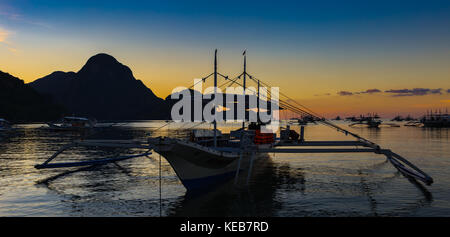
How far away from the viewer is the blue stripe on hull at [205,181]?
20.7 meters

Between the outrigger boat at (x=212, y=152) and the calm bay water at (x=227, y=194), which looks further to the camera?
the outrigger boat at (x=212, y=152)

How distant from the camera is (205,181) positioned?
72.0 ft

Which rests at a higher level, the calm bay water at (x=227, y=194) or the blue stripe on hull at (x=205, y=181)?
the blue stripe on hull at (x=205, y=181)

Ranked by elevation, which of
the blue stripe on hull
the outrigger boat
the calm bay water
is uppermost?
the outrigger boat

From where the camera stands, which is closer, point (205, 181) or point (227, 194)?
point (227, 194)

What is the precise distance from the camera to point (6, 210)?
1627cm

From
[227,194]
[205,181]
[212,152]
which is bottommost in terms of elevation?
[227,194]

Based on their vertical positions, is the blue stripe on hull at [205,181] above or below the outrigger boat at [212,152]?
below

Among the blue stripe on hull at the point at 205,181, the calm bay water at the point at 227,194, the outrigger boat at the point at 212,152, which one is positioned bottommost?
the calm bay water at the point at 227,194

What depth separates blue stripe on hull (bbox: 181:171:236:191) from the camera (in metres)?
20.7

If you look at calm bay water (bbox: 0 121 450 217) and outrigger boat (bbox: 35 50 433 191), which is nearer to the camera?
calm bay water (bbox: 0 121 450 217)

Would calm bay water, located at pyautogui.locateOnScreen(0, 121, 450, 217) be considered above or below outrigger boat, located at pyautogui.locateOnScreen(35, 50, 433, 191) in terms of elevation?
below

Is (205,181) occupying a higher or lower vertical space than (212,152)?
lower
